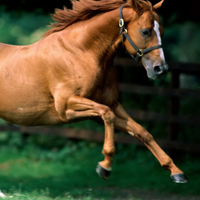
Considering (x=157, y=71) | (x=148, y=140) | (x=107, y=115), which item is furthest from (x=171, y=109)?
(x=107, y=115)

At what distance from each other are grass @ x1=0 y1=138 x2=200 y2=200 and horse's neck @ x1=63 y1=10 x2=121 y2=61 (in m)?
2.27

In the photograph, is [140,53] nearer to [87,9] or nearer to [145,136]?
[87,9]

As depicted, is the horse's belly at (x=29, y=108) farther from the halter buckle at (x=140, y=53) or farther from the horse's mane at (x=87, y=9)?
the halter buckle at (x=140, y=53)

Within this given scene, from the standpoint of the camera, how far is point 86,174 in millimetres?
8492

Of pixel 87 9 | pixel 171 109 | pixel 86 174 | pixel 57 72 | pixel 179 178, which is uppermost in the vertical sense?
pixel 87 9

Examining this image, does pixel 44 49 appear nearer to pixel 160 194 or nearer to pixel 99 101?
pixel 99 101

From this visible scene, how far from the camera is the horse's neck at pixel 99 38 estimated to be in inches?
209

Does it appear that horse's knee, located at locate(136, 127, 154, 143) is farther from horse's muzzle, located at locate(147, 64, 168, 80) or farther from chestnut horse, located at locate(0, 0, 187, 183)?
horse's muzzle, located at locate(147, 64, 168, 80)

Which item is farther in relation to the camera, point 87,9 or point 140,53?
point 87,9

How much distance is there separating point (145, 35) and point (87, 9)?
78 cm

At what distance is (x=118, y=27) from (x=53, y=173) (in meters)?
4.18

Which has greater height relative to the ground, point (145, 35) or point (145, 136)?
point (145, 35)

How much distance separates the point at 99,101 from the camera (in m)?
5.43

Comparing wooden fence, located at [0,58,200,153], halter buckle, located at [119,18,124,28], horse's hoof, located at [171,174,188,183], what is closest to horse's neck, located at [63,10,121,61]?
halter buckle, located at [119,18,124,28]
